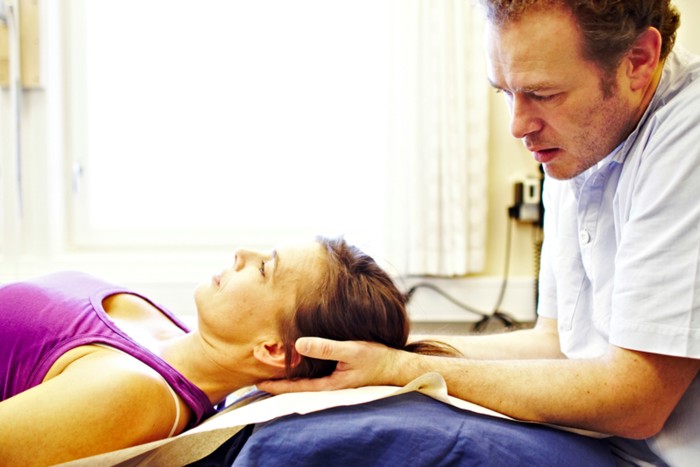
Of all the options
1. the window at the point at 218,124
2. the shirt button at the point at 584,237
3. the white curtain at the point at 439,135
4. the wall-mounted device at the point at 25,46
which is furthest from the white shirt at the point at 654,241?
the wall-mounted device at the point at 25,46

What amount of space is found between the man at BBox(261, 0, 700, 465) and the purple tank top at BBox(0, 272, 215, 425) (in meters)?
0.17

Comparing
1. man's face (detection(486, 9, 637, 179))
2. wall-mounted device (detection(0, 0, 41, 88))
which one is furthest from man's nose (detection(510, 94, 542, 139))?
wall-mounted device (detection(0, 0, 41, 88))

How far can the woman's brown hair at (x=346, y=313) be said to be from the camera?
1264mm

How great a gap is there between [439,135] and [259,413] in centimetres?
153

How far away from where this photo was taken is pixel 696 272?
3.36 feet

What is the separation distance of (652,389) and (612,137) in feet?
1.44

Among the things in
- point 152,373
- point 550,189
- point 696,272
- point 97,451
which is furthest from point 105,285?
point 696,272

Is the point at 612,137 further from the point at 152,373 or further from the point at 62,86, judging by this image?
the point at 62,86

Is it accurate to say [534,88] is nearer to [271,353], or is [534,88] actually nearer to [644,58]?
[644,58]

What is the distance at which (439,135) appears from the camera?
2.43 meters

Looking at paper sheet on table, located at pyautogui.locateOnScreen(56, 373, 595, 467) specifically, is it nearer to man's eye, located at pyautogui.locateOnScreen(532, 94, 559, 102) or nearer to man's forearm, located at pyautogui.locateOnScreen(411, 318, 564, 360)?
man's forearm, located at pyautogui.locateOnScreen(411, 318, 564, 360)

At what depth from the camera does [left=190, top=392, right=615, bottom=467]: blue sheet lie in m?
1.00

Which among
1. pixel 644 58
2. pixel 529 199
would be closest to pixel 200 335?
pixel 644 58

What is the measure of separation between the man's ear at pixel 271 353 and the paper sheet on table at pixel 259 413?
11 cm
